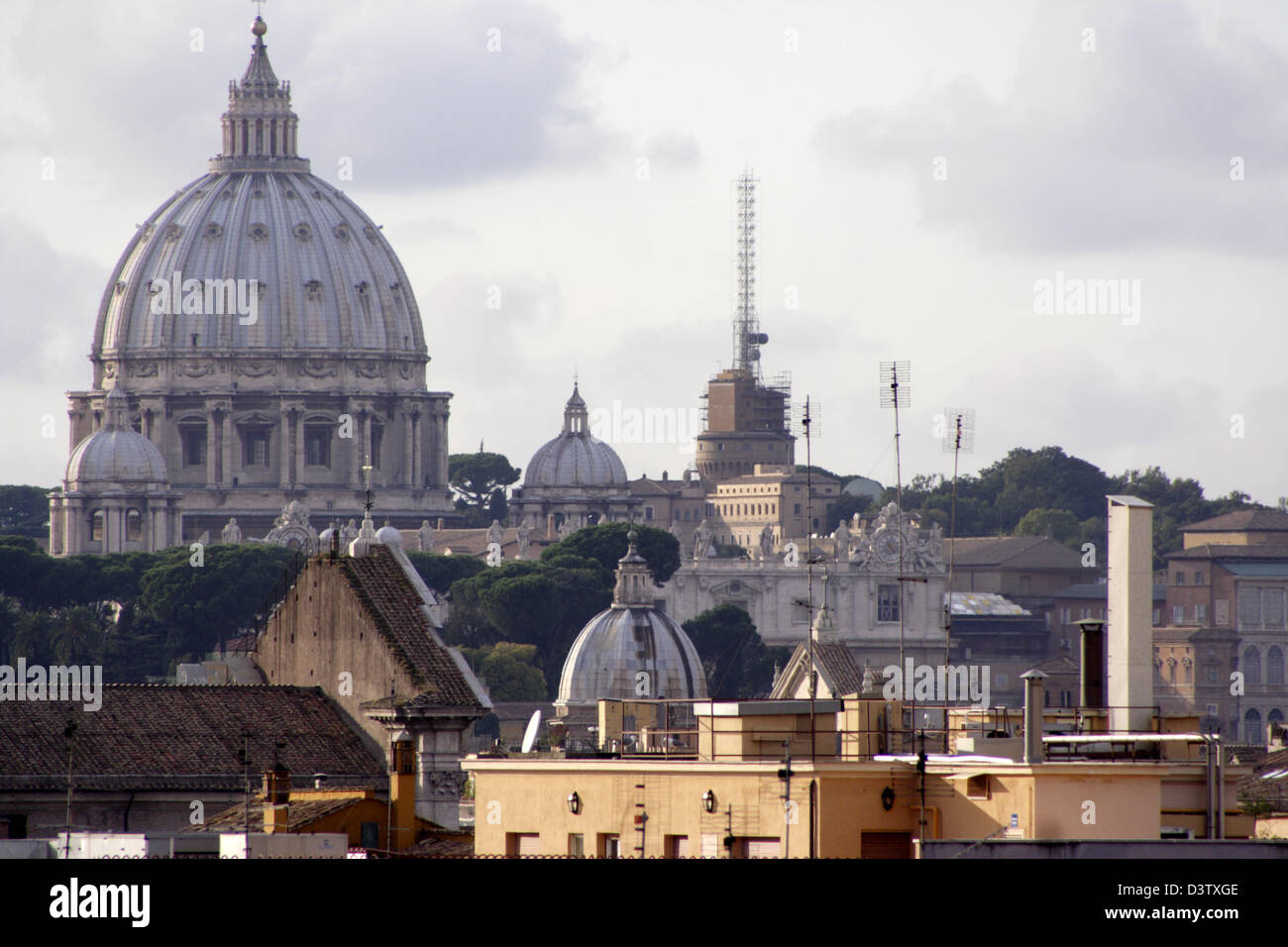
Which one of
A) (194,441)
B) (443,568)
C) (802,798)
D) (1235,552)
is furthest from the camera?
(194,441)

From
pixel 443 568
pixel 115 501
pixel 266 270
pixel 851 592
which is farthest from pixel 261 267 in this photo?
pixel 851 592

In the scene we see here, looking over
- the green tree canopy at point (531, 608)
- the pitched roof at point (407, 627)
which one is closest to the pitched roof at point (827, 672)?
the pitched roof at point (407, 627)

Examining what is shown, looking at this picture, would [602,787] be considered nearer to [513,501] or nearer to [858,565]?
[858,565]

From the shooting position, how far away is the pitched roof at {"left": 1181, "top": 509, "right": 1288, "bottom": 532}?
17075cm

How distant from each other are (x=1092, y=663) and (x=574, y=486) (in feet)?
526

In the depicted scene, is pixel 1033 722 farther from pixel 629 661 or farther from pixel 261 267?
pixel 261 267

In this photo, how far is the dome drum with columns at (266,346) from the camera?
188 m

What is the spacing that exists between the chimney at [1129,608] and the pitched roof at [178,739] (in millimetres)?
8975

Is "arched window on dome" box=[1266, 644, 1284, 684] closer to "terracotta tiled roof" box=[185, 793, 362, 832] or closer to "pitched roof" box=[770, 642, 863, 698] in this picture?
"pitched roof" box=[770, 642, 863, 698]

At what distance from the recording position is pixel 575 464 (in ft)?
625

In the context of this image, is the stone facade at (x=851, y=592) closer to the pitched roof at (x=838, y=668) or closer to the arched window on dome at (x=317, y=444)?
the arched window on dome at (x=317, y=444)

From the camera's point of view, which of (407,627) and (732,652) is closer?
(407,627)
